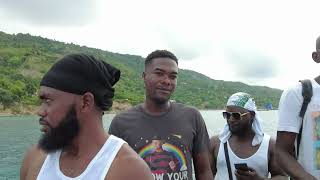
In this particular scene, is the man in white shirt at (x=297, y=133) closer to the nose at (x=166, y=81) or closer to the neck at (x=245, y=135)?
the nose at (x=166, y=81)

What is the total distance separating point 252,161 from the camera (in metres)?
4.20

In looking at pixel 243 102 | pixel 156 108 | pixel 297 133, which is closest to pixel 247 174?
pixel 243 102

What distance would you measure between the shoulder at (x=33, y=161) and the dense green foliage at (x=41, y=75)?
66.7 m

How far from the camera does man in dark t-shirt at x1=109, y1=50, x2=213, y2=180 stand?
3.46 meters

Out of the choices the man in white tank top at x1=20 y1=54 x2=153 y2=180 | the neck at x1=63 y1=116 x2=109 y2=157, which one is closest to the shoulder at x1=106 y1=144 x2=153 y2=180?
the man in white tank top at x1=20 y1=54 x2=153 y2=180

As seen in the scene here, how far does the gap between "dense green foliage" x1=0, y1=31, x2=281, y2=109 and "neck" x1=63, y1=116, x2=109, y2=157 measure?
6692cm

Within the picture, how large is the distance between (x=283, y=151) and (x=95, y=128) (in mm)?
1374

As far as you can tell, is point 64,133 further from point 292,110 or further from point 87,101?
point 292,110

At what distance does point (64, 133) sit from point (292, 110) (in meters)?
1.51

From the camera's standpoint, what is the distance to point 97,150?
2.12 m

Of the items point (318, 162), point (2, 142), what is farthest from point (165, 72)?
point (2, 142)

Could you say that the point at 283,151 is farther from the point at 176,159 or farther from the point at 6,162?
the point at 6,162

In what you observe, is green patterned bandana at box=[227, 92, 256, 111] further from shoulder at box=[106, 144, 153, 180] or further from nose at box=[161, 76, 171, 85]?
shoulder at box=[106, 144, 153, 180]

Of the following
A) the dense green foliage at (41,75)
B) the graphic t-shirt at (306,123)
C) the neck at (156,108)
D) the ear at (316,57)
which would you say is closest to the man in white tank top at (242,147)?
the neck at (156,108)
